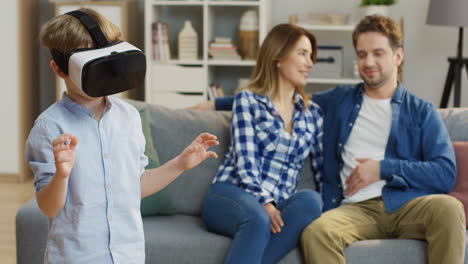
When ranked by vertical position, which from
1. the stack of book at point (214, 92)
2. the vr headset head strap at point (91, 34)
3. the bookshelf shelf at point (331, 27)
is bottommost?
the stack of book at point (214, 92)

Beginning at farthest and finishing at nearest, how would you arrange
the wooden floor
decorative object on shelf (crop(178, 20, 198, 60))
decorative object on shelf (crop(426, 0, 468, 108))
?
1. decorative object on shelf (crop(178, 20, 198, 60))
2. decorative object on shelf (crop(426, 0, 468, 108))
3. the wooden floor

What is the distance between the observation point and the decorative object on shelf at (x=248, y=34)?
4660 millimetres

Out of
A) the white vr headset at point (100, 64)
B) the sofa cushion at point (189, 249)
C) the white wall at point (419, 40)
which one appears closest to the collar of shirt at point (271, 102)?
the sofa cushion at point (189, 249)

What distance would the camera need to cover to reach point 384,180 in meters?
2.55

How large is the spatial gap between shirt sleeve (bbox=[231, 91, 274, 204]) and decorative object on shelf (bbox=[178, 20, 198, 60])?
7.23ft

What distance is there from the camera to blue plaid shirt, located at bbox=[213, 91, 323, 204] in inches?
98.4

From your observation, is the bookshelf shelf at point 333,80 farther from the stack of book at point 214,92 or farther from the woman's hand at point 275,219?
the woman's hand at point 275,219

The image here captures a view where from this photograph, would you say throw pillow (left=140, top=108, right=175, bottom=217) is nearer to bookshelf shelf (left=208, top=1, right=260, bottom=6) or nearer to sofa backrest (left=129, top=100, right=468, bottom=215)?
sofa backrest (left=129, top=100, right=468, bottom=215)

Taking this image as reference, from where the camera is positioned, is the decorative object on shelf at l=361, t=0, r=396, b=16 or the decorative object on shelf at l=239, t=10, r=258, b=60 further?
the decorative object on shelf at l=239, t=10, r=258, b=60

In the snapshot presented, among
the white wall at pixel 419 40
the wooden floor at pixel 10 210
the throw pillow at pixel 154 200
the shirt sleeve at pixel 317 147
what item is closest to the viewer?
the throw pillow at pixel 154 200

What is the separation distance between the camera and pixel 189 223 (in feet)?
8.32

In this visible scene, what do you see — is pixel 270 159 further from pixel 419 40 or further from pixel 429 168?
pixel 419 40

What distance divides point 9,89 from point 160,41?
3.61ft

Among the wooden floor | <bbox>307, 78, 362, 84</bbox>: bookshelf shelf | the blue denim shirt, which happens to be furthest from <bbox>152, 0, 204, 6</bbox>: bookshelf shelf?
the blue denim shirt
